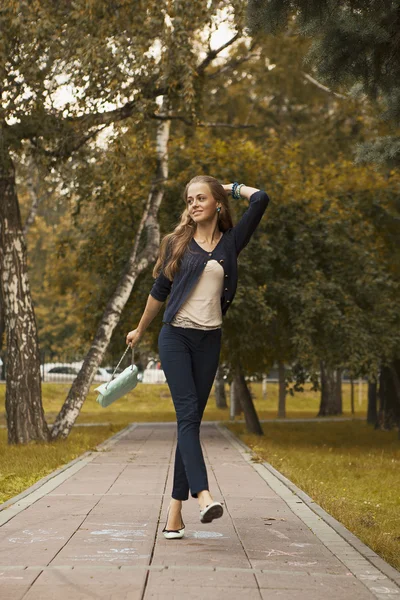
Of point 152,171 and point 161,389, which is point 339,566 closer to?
point 152,171

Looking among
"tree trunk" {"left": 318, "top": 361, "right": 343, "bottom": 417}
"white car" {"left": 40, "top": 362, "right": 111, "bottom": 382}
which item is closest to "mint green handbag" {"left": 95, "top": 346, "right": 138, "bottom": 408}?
"tree trunk" {"left": 318, "top": 361, "right": 343, "bottom": 417}

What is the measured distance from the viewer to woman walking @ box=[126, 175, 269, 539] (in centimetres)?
584

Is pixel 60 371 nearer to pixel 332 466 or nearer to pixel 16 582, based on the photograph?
pixel 332 466

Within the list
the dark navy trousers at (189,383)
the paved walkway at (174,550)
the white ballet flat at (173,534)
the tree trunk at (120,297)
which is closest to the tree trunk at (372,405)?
the tree trunk at (120,297)

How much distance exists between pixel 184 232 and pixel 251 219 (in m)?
0.41

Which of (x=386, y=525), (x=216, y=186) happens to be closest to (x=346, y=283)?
(x=386, y=525)

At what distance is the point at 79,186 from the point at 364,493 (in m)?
8.70

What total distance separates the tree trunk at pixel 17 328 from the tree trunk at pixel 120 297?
106 centimetres

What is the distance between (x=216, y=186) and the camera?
19.8 ft

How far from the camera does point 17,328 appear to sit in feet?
54.6

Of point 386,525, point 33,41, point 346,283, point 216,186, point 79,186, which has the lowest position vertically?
point 386,525

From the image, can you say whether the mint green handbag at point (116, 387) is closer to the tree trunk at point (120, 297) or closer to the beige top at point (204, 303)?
the beige top at point (204, 303)

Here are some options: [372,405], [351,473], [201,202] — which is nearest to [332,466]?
[351,473]

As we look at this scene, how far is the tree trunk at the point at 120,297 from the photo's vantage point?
18172 millimetres
